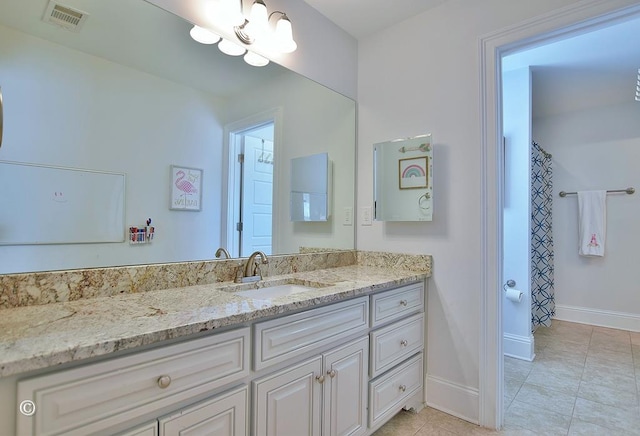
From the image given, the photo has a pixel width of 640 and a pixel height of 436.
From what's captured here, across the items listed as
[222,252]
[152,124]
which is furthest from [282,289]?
[152,124]

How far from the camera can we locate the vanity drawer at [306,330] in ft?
3.56

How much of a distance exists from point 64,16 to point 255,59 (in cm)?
82

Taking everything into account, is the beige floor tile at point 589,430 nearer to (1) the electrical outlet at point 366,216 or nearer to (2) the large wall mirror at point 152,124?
(1) the electrical outlet at point 366,216

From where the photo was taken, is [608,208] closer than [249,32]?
No

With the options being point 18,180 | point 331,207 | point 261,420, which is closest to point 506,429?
point 261,420

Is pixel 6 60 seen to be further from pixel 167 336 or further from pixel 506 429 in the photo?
pixel 506 429

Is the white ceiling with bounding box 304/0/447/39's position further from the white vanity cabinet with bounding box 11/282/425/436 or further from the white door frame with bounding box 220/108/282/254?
the white vanity cabinet with bounding box 11/282/425/436

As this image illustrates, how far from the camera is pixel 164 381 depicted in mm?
837

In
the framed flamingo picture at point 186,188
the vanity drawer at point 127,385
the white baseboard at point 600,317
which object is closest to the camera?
the vanity drawer at point 127,385

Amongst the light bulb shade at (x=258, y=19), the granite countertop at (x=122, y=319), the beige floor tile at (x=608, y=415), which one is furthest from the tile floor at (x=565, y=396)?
the light bulb shade at (x=258, y=19)

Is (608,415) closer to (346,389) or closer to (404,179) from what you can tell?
(346,389)

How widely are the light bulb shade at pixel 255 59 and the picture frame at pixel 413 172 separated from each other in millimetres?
980

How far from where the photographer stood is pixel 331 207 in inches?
88.9

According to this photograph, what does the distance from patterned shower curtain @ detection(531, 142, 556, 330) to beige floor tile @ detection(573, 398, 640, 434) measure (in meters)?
1.37
